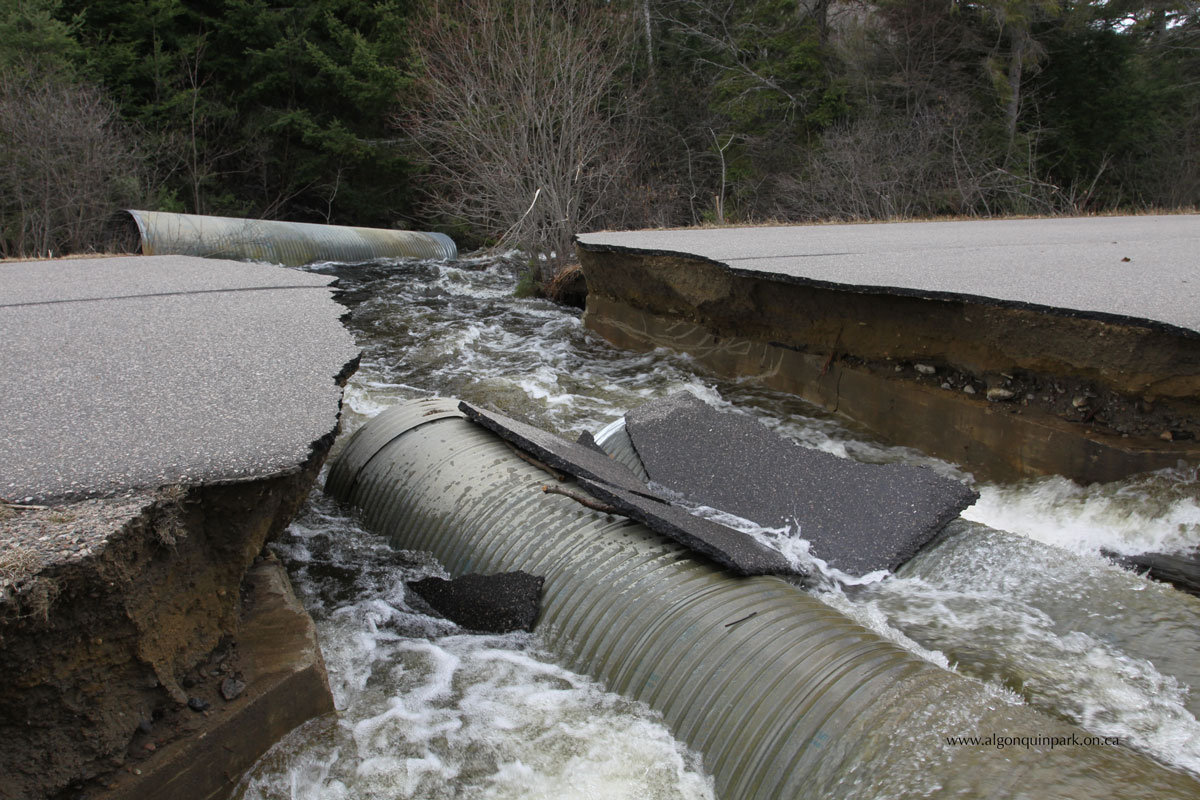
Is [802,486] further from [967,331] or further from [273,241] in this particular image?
[273,241]

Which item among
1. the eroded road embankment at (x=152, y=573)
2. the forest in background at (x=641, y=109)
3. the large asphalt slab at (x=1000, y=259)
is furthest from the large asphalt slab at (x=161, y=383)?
the forest in background at (x=641, y=109)

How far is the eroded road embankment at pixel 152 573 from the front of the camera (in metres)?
1.71

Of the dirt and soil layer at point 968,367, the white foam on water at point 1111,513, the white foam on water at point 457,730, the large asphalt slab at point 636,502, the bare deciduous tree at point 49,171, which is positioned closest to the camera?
the white foam on water at point 457,730

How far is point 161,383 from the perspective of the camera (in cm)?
303

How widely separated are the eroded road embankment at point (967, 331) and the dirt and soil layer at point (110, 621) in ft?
11.4

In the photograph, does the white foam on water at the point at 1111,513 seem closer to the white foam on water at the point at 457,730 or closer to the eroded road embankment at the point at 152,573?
the white foam on water at the point at 457,730

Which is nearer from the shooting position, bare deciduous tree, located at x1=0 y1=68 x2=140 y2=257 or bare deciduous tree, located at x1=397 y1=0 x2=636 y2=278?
bare deciduous tree, located at x1=397 y1=0 x2=636 y2=278

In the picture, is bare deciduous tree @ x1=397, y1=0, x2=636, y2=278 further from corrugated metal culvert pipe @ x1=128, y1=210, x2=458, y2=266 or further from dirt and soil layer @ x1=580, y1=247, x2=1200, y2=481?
dirt and soil layer @ x1=580, y1=247, x2=1200, y2=481

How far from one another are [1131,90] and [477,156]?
16.3m

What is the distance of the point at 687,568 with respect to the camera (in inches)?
97.3

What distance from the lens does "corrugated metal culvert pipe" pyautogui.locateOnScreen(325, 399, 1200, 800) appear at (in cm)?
174

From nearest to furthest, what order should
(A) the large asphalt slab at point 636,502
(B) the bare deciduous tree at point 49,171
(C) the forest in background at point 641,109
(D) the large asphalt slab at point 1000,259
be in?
1. (A) the large asphalt slab at point 636,502
2. (D) the large asphalt slab at point 1000,259
3. (B) the bare deciduous tree at point 49,171
4. (C) the forest in background at point 641,109

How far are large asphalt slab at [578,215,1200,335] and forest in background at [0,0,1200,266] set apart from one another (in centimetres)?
477

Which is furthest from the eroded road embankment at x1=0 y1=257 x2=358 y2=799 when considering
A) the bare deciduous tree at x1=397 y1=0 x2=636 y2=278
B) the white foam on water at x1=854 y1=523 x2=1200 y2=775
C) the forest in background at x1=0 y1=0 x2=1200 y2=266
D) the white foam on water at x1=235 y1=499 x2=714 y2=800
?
the forest in background at x1=0 y1=0 x2=1200 y2=266
